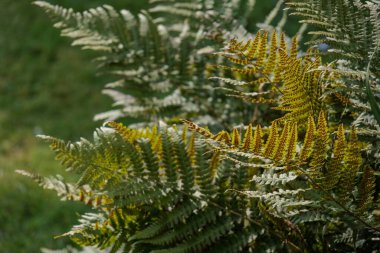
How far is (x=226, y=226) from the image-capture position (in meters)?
1.09

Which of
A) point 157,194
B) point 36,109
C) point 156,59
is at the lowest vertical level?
point 36,109

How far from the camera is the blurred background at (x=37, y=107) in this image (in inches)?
131

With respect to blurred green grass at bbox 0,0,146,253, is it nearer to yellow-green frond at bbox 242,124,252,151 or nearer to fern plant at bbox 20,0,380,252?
fern plant at bbox 20,0,380,252

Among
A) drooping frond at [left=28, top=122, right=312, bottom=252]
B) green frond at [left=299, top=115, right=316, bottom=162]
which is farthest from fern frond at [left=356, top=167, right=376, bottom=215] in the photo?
drooping frond at [left=28, top=122, right=312, bottom=252]

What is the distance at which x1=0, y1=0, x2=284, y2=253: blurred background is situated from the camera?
3330 mm

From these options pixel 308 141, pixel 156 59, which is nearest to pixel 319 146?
pixel 308 141

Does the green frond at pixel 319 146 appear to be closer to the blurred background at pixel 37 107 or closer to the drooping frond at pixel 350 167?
the drooping frond at pixel 350 167

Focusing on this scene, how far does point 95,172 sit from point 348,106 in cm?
51

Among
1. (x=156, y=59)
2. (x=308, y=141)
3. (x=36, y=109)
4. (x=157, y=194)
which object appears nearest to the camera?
(x=308, y=141)

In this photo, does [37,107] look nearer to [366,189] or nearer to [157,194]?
[157,194]

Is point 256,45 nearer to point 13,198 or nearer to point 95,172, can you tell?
point 95,172

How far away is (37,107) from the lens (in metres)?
4.57

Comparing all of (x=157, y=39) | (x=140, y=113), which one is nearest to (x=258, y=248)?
(x=140, y=113)

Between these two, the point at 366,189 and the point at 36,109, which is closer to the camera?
the point at 366,189
